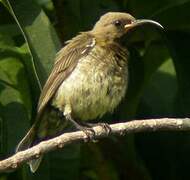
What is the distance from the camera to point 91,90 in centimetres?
756

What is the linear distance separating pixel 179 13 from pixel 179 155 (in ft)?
3.28

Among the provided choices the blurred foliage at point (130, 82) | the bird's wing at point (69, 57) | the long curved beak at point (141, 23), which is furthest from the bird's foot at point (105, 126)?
the long curved beak at point (141, 23)

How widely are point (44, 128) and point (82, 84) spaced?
1.37ft

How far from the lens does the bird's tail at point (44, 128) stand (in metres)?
7.58

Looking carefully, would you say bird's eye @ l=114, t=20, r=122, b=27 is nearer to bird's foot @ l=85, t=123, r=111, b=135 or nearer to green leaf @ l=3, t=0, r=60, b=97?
green leaf @ l=3, t=0, r=60, b=97

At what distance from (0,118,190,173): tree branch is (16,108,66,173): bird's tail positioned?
3.08 feet

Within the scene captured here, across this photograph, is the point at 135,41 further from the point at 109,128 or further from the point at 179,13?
the point at 109,128

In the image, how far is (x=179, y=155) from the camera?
8156 millimetres

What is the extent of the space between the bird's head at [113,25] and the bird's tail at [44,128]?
67cm

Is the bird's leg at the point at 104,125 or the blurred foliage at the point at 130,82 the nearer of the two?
the bird's leg at the point at 104,125

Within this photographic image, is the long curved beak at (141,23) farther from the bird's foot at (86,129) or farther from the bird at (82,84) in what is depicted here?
the bird's foot at (86,129)

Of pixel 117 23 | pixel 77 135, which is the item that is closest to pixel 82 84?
pixel 117 23

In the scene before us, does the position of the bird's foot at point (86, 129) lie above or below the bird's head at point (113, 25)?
below

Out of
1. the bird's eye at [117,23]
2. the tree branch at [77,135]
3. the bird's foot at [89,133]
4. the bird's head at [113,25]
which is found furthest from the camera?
the bird's eye at [117,23]
